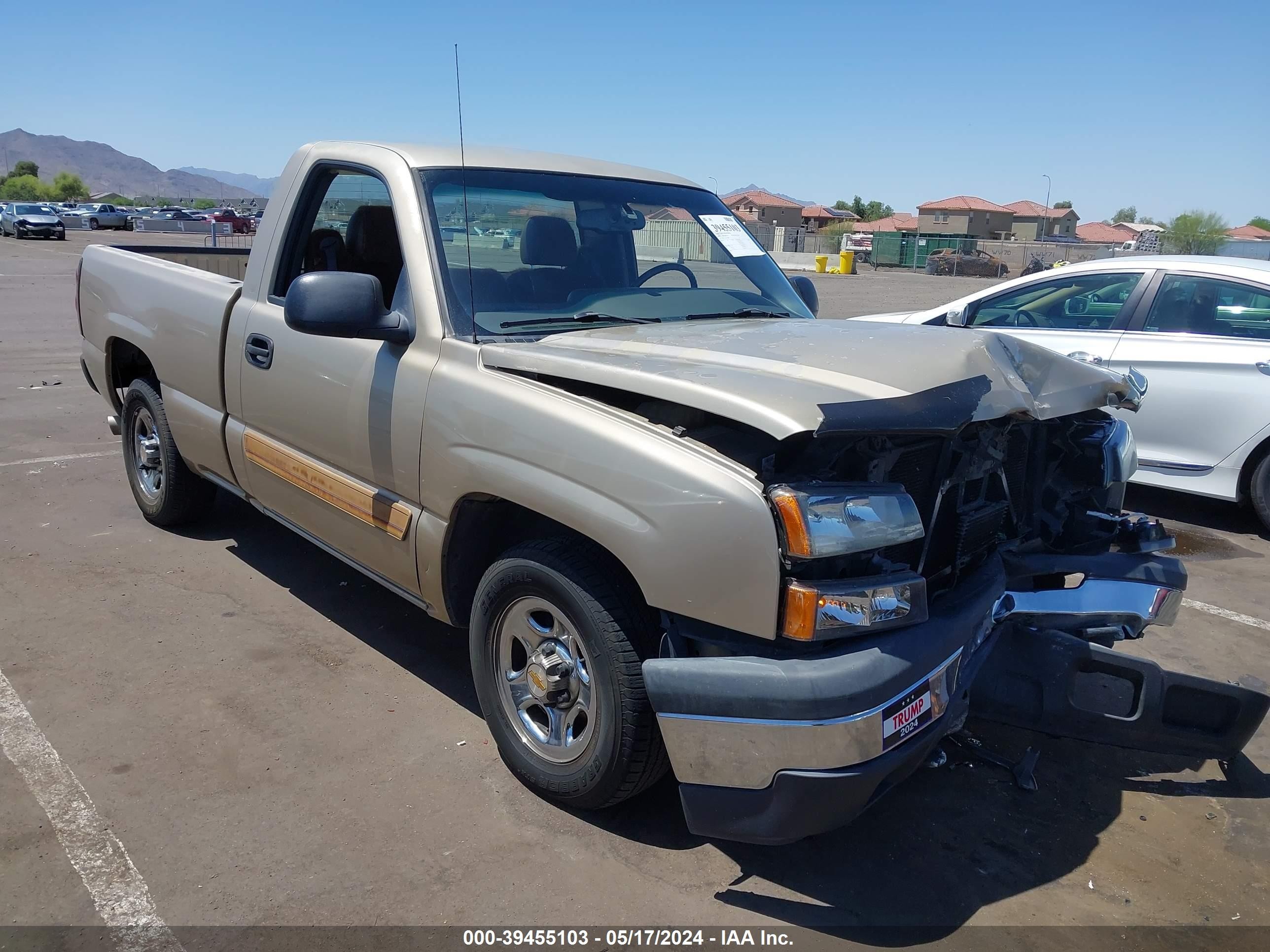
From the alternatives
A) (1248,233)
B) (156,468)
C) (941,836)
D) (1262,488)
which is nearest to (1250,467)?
(1262,488)

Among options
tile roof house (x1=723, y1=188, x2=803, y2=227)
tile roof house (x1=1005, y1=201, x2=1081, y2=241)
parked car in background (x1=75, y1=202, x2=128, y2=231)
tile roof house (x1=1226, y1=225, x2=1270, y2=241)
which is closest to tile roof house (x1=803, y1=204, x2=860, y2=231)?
tile roof house (x1=723, y1=188, x2=803, y2=227)

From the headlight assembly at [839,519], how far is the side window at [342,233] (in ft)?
7.43

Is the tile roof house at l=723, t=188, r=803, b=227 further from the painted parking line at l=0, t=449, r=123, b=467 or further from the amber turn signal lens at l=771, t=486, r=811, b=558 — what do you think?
the amber turn signal lens at l=771, t=486, r=811, b=558

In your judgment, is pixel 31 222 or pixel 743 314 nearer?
pixel 743 314

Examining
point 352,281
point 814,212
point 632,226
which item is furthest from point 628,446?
point 814,212

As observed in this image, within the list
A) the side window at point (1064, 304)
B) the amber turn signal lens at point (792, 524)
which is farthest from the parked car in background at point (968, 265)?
the amber turn signal lens at point (792, 524)

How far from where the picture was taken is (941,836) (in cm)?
310

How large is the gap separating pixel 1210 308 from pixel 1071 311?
872mm

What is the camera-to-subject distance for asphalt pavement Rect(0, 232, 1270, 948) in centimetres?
275

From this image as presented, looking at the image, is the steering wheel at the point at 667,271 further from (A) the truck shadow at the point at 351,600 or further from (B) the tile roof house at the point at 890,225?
(B) the tile roof house at the point at 890,225

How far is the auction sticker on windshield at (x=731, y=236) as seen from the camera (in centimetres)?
441

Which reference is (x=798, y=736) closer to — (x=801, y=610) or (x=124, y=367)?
(x=801, y=610)

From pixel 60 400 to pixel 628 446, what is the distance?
8424mm

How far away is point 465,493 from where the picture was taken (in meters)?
3.17
